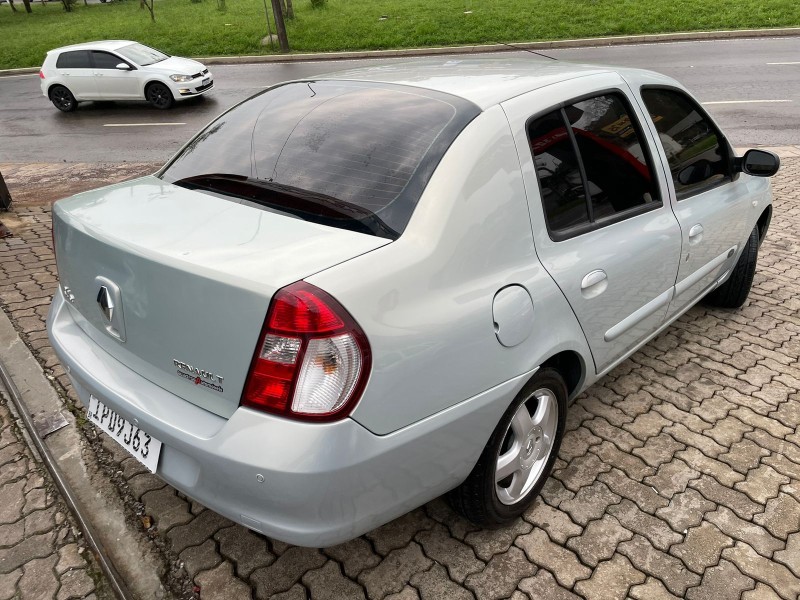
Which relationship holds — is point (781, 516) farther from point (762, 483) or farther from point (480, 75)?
point (480, 75)

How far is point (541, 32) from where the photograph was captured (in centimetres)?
1711

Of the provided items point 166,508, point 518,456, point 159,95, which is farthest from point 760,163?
point 159,95

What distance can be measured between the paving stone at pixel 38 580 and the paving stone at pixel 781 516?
2.72m

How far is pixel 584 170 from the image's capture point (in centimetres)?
252

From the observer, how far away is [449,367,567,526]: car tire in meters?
2.22

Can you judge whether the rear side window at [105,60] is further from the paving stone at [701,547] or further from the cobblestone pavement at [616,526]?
the paving stone at [701,547]

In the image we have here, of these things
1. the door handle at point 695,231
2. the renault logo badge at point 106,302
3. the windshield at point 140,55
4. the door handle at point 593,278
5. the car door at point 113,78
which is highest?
the renault logo badge at point 106,302

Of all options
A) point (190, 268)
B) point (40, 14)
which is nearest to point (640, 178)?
point (190, 268)

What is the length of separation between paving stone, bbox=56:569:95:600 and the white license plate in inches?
21.9

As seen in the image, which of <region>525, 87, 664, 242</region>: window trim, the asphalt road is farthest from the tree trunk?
<region>525, 87, 664, 242</region>: window trim

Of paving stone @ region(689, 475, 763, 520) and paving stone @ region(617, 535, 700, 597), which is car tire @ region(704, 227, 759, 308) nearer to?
paving stone @ region(689, 475, 763, 520)

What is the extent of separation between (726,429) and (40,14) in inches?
1396

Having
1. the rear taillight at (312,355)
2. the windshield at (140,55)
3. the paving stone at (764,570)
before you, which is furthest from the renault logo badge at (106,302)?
the windshield at (140,55)

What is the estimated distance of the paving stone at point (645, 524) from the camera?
7.94 feet
